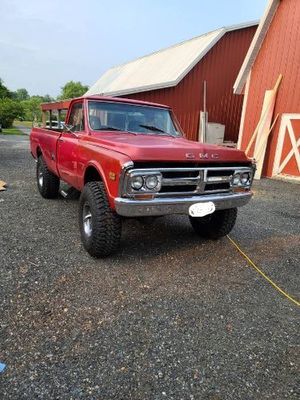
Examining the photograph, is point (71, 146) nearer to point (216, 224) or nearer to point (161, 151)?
point (161, 151)

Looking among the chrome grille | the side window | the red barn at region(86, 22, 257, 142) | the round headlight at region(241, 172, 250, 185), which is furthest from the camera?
the red barn at region(86, 22, 257, 142)

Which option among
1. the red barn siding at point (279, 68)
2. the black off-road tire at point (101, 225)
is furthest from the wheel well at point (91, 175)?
the red barn siding at point (279, 68)

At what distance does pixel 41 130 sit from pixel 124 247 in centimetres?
385

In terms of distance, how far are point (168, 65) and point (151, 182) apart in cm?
1561

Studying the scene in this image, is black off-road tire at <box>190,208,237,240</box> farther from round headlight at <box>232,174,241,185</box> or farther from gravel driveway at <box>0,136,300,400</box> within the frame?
round headlight at <box>232,174,241,185</box>

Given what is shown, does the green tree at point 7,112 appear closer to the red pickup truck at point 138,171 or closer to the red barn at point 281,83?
the red barn at point 281,83

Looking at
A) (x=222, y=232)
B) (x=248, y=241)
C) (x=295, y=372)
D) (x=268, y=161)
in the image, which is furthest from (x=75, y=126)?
(x=268, y=161)

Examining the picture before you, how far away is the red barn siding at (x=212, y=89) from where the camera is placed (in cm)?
1611

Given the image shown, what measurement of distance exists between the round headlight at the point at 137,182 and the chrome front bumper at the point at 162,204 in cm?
14

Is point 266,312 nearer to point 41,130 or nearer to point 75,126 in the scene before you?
point 75,126

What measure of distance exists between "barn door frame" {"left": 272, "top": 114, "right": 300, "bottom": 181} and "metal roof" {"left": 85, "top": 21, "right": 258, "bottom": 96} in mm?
5724

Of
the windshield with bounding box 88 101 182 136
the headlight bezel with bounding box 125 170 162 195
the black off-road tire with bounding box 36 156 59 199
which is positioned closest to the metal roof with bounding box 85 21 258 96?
the black off-road tire with bounding box 36 156 59 199

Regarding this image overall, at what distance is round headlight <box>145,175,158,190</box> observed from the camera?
351cm

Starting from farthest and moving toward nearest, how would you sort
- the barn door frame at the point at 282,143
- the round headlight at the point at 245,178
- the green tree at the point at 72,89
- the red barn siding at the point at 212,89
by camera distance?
the green tree at the point at 72,89
the red barn siding at the point at 212,89
the barn door frame at the point at 282,143
the round headlight at the point at 245,178
